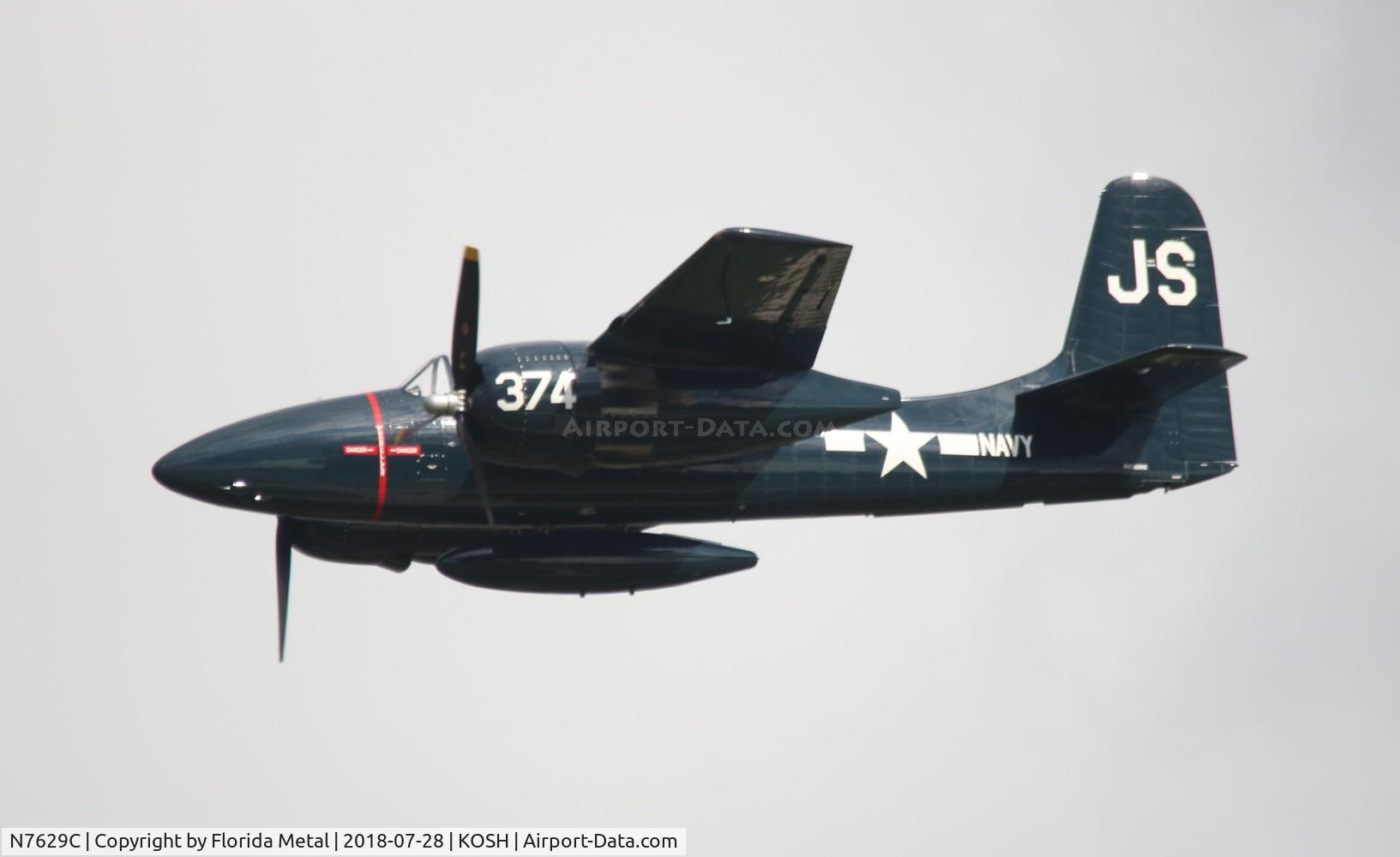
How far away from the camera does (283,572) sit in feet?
85.5

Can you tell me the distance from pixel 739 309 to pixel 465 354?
3.30m

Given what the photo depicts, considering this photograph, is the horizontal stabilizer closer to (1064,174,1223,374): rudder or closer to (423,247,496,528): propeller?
(1064,174,1223,374): rudder

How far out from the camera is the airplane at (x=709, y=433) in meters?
22.5

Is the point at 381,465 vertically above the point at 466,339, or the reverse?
the point at 466,339

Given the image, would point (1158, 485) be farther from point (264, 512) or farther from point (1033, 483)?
point (264, 512)

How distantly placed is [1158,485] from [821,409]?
592 centimetres

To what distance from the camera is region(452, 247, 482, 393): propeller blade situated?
74.4 ft

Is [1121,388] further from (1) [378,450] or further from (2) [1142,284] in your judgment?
(1) [378,450]

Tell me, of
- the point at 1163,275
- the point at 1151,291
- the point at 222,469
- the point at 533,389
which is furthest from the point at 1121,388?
the point at 222,469

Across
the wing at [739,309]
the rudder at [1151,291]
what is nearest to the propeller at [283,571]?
the wing at [739,309]

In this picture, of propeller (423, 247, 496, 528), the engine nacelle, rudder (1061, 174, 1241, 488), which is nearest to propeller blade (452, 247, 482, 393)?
propeller (423, 247, 496, 528)

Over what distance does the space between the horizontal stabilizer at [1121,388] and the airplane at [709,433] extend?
36mm

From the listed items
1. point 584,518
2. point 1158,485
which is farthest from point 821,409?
point 1158,485

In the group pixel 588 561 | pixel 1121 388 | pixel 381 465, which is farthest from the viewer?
pixel 1121 388
